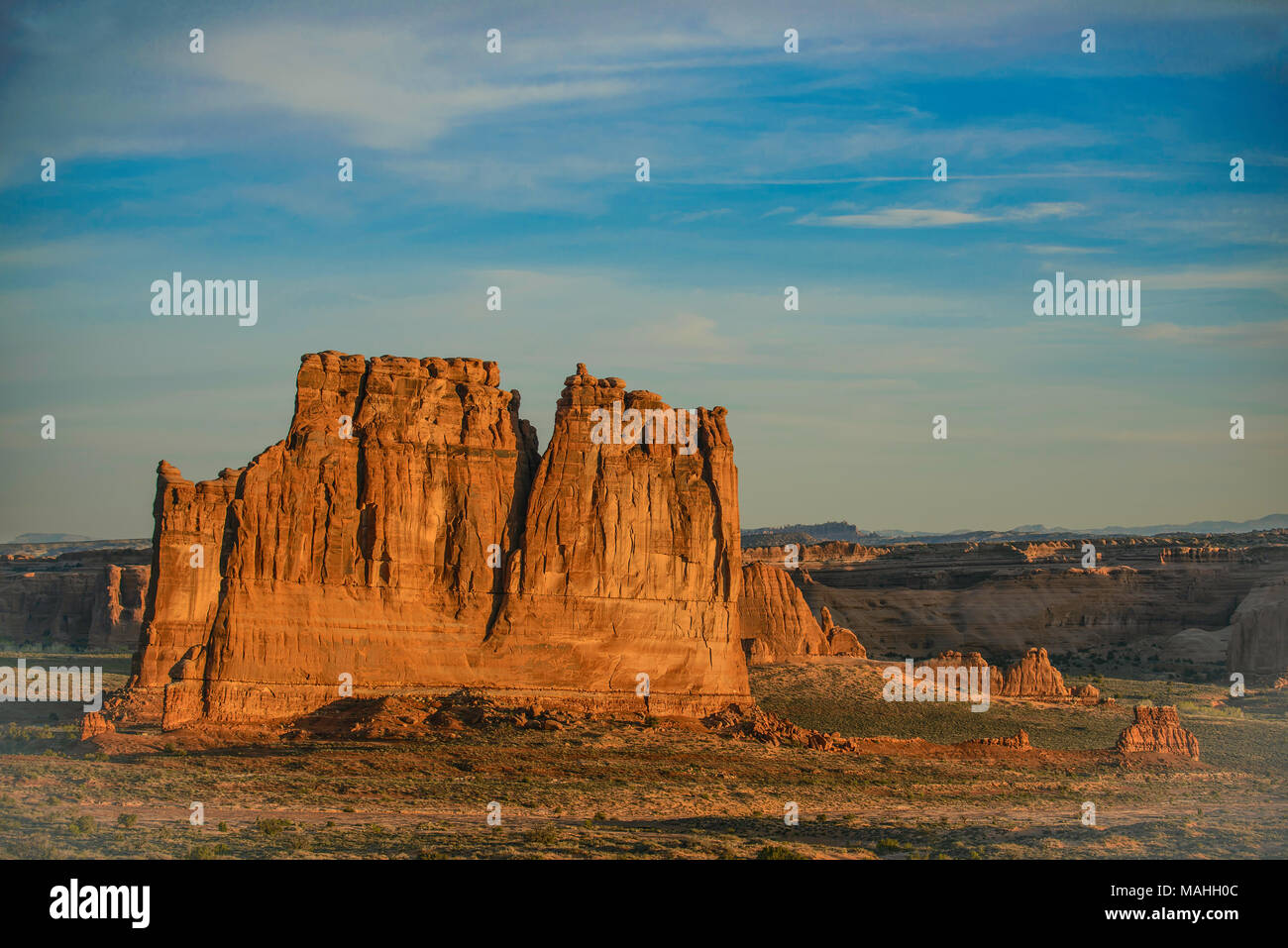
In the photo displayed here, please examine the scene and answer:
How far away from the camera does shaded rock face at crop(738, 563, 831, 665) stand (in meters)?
90.4

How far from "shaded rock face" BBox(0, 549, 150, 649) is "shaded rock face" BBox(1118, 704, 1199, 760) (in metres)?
81.7

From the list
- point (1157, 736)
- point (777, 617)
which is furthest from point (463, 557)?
point (777, 617)

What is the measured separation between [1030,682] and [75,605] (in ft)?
276

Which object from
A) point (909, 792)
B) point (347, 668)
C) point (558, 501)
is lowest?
point (909, 792)

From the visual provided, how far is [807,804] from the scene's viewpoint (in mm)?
49719

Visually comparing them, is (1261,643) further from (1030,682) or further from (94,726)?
(94,726)

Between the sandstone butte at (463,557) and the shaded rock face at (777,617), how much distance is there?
1086 inches

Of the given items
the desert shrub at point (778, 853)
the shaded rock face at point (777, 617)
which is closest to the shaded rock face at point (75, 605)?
the shaded rock face at point (777, 617)

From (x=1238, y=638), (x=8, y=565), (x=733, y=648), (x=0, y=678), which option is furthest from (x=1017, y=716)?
(x=8, y=565)

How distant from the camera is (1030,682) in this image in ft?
285

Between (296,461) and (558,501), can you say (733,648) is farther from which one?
(296,461)

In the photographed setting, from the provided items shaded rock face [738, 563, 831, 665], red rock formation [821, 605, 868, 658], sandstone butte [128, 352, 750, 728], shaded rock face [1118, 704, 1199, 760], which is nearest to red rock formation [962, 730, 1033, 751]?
shaded rock face [1118, 704, 1199, 760]

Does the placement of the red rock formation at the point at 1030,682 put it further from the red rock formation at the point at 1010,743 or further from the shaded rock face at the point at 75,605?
the shaded rock face at the point at 75,605
